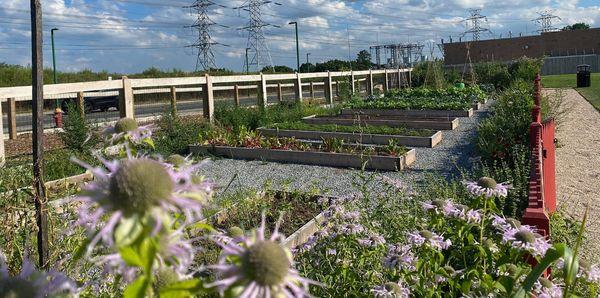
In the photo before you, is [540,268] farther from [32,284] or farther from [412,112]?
[412,112]

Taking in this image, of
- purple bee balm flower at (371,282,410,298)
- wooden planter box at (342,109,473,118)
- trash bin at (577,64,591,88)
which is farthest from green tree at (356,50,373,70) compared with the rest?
purple bee balm flower at (371,282,410,298)

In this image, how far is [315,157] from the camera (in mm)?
9516

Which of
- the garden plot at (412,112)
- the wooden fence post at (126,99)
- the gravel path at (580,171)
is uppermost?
the wooden fence post at (126,99)

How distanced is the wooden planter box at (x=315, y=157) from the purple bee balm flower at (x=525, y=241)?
614 centimetres

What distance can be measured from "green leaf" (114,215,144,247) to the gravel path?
446cm

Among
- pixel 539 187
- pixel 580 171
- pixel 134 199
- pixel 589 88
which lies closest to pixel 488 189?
pixel 134 199

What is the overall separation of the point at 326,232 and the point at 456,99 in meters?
17.5

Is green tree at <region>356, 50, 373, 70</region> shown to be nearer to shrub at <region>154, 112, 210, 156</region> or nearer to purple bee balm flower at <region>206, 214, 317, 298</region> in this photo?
shrub at <region>154, 112, 210, 156</region>

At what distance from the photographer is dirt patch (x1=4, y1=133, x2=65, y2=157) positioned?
9.91 m

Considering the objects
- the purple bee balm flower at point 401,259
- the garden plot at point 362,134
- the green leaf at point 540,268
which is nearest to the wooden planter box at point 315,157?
the garden plot at point 362,134

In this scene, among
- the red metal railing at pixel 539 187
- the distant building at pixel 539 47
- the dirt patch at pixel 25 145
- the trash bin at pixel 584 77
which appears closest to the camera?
the red metal railing at pixel 539 187

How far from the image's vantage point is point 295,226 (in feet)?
18.3

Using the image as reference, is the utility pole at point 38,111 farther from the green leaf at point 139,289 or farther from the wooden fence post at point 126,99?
the wooden fence post at point 126,99

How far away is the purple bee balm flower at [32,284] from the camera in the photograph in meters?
0.80
